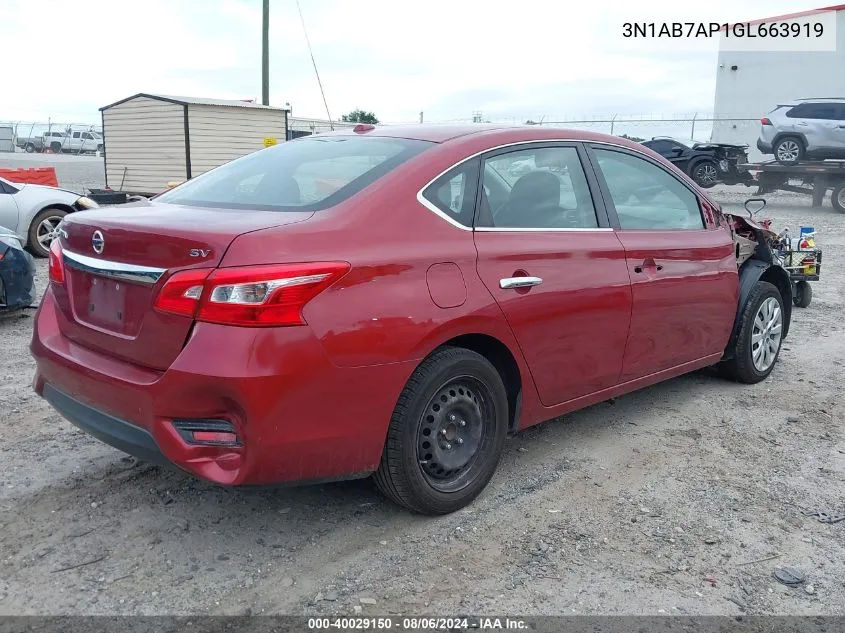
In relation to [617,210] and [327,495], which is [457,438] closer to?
[327,495]

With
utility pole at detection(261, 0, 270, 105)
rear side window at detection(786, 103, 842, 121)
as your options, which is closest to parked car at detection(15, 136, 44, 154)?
utility pole at detection(261, 0, 270, 105)

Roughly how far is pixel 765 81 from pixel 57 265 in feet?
111

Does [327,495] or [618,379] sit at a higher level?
[618,379]

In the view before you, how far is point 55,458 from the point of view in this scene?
156 inches

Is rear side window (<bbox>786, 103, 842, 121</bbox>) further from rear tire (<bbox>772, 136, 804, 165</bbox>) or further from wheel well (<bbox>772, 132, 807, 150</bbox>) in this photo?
rear tire (<bbox>772, 136, 804, 165</bbox>)

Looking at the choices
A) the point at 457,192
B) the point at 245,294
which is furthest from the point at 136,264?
the point at 457,192

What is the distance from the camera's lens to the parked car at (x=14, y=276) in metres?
6.66

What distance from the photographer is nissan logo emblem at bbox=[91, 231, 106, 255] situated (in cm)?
305

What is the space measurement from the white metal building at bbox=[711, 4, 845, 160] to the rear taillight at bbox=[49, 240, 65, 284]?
29982 mm

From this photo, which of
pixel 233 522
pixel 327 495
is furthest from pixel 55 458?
pixel 327 495

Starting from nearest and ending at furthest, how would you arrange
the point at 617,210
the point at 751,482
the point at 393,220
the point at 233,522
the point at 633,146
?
the point at 393,220 < the point at 233,522 < the point at 751,482 < the point at 617,210 < the point at 633,146

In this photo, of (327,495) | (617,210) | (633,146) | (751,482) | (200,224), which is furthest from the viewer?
(633,146)

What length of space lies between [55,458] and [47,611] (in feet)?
4.64

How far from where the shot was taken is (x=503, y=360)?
3.59 m
